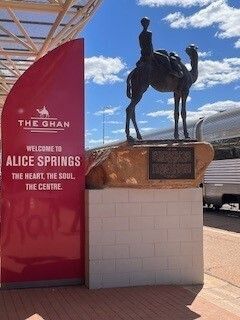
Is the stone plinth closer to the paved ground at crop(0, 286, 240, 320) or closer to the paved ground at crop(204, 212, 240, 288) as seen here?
the paved ground at crop(0, 286, 240, 320)

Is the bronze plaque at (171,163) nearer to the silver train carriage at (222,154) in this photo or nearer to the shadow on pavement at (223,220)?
the shadow on pavement at (223,220)

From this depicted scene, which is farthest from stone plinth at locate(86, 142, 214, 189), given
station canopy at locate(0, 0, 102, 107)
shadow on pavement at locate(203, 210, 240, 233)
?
shadow on pavement at locate(203, 210, 240, 233)

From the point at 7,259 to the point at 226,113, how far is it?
13.3 meters

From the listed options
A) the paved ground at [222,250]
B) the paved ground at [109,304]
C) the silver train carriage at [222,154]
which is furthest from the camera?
the silver train carriage at [222,154]

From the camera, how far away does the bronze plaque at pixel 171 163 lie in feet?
24.9

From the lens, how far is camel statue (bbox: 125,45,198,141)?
8.09 meters

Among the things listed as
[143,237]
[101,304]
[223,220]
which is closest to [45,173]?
[143,237]

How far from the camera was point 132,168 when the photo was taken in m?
7.54

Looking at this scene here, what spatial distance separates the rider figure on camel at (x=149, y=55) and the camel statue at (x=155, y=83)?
0.04m

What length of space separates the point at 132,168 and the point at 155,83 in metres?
1.55

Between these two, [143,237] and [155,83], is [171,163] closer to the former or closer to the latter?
[143,237]

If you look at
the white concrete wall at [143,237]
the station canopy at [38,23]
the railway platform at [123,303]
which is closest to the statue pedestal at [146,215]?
the white concrete wall at [143,237]

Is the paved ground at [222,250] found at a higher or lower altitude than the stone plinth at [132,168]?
lower

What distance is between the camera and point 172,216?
7750mm
